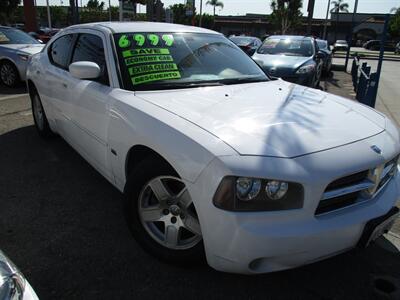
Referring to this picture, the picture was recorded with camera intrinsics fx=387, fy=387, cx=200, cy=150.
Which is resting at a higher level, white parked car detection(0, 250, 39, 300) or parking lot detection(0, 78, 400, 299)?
white parked car detection(0, 250, 39, 300)

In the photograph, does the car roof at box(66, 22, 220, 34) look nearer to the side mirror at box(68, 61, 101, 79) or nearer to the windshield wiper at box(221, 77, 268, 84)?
the side mirror at box(68, 61, 101, 79)

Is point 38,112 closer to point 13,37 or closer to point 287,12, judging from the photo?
point 13,37

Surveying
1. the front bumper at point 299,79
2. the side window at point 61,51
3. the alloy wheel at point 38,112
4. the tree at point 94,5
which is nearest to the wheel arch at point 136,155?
the side window at point 61,51

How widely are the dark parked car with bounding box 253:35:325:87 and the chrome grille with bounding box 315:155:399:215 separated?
18.2 ft

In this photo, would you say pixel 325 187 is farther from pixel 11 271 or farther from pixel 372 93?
pixel 372 93

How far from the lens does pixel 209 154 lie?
2084 millimetres

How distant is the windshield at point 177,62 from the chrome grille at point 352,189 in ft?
5.02

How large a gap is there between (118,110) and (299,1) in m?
44.6

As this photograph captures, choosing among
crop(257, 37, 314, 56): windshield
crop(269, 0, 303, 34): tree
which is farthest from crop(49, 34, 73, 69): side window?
crop(269, 0, 303, 34): tree

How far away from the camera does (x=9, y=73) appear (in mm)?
9586

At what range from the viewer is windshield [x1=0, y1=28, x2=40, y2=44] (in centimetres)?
1010

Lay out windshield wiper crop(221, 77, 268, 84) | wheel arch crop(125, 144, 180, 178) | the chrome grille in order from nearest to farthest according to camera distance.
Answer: the chrome grille
wheel arch crop(125, 144, 180, 178)
windshield wiper crop(221, 77, 268, 84)

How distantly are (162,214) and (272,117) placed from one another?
0.98 m

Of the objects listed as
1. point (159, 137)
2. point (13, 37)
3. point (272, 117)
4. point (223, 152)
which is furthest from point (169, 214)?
point (13, 37)
